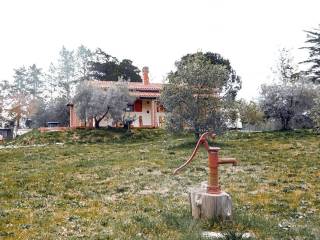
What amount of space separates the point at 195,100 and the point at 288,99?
1742cm

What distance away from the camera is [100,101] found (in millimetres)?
50500

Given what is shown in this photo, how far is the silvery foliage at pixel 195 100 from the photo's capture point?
122 ft

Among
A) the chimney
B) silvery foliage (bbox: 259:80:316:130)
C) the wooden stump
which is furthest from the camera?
the chimney

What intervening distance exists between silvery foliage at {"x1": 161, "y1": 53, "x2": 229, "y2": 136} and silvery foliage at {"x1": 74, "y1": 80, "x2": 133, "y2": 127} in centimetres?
1439

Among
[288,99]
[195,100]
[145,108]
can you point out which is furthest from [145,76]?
[195,100]

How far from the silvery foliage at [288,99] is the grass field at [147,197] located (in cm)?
2311

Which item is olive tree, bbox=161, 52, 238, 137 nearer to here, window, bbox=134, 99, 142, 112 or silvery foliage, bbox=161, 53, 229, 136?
silvery foliage, bbox=161, 53, 229, 136

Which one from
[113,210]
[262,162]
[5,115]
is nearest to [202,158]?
[262,162]

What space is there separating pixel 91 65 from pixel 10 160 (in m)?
72.3

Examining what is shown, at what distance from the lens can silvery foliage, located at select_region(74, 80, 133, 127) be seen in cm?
5050

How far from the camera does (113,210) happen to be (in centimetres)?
1185

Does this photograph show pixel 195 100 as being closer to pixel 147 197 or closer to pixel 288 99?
pixel 288 99

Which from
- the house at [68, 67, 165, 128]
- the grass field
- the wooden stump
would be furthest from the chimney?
the wooden stump

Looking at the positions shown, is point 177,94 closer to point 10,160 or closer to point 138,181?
point 10,160
